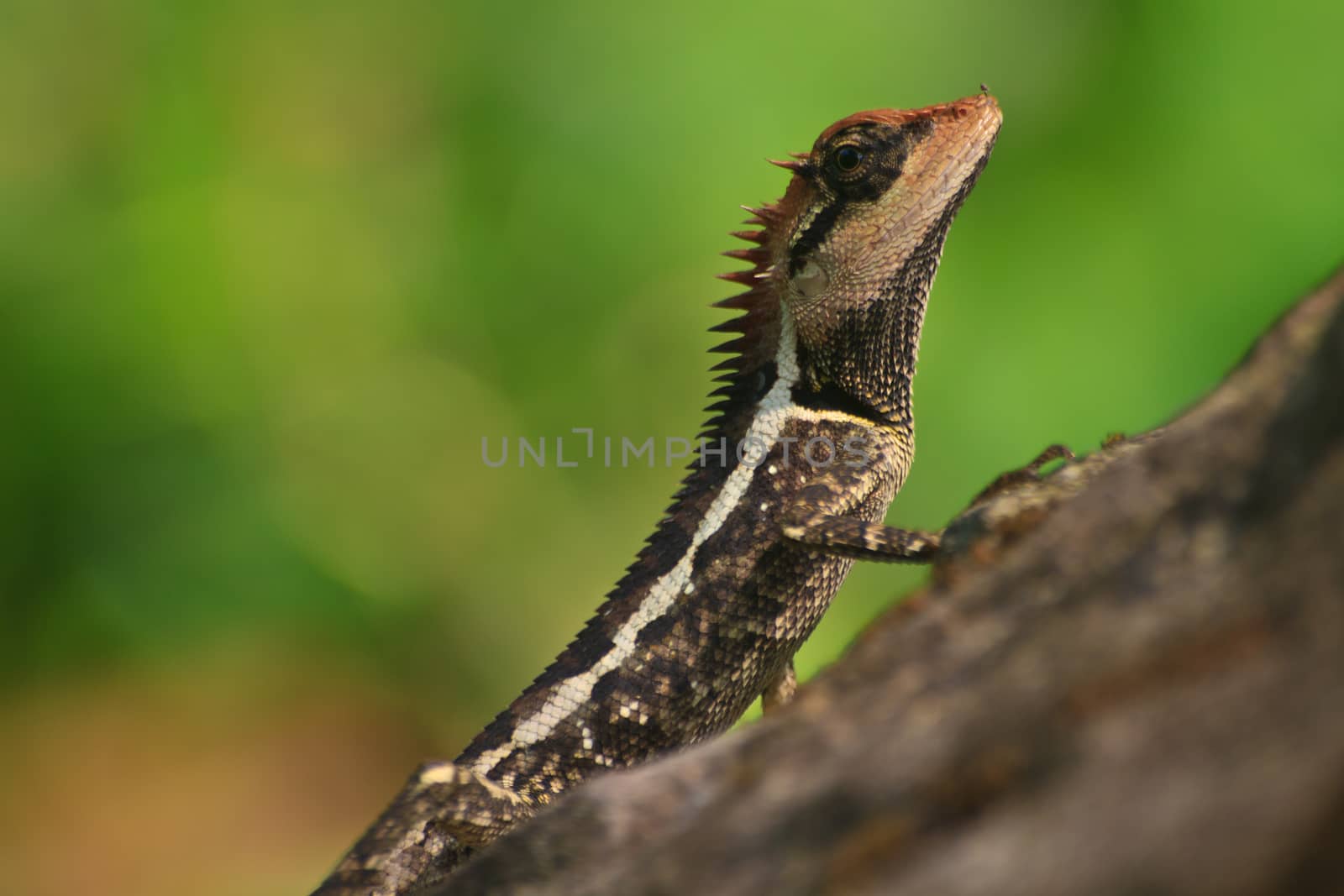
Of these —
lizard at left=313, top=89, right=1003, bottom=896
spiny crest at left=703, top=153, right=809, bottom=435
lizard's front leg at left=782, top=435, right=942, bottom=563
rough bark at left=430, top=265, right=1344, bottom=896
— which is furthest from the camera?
spiny crest at left=703, top=153, right=809, bottom=435

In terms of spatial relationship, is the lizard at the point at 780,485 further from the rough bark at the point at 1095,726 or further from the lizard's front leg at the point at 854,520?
the rough bark at the point at 1095,726

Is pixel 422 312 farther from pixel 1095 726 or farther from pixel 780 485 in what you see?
pixel 1095 726

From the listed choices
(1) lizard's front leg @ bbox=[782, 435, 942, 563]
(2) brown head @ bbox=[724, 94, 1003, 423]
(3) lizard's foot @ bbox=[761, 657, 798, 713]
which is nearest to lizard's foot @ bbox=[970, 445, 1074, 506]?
(1) lizard's front leg @ bbox=[782, 435, 942, 563]

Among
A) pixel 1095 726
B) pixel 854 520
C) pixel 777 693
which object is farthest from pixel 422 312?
pixel 1095 726

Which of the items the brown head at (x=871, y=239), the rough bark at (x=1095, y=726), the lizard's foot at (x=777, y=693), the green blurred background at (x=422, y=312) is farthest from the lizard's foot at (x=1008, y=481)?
the green blurred background at (x=422, y=312)

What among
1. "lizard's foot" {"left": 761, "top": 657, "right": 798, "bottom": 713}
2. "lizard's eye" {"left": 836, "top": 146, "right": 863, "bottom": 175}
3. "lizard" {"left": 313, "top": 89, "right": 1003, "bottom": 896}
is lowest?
"lizard's foot" {"left": 761, "top": 657, "right": 798, "bottom": 713}

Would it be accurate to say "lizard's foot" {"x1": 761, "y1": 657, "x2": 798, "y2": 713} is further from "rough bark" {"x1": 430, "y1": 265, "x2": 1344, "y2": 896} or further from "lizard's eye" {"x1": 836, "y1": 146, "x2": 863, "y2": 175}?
"rough bark" {"x1": 430, "y1": 265, "x2": 1344, "y2": 896}

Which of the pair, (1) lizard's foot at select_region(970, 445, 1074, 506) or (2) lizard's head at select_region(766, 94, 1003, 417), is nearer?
(1) lizard's foot at select_region(970, 445, 1074, 506)

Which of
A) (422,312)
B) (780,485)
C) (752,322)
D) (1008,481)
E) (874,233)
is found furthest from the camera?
(422,312)
